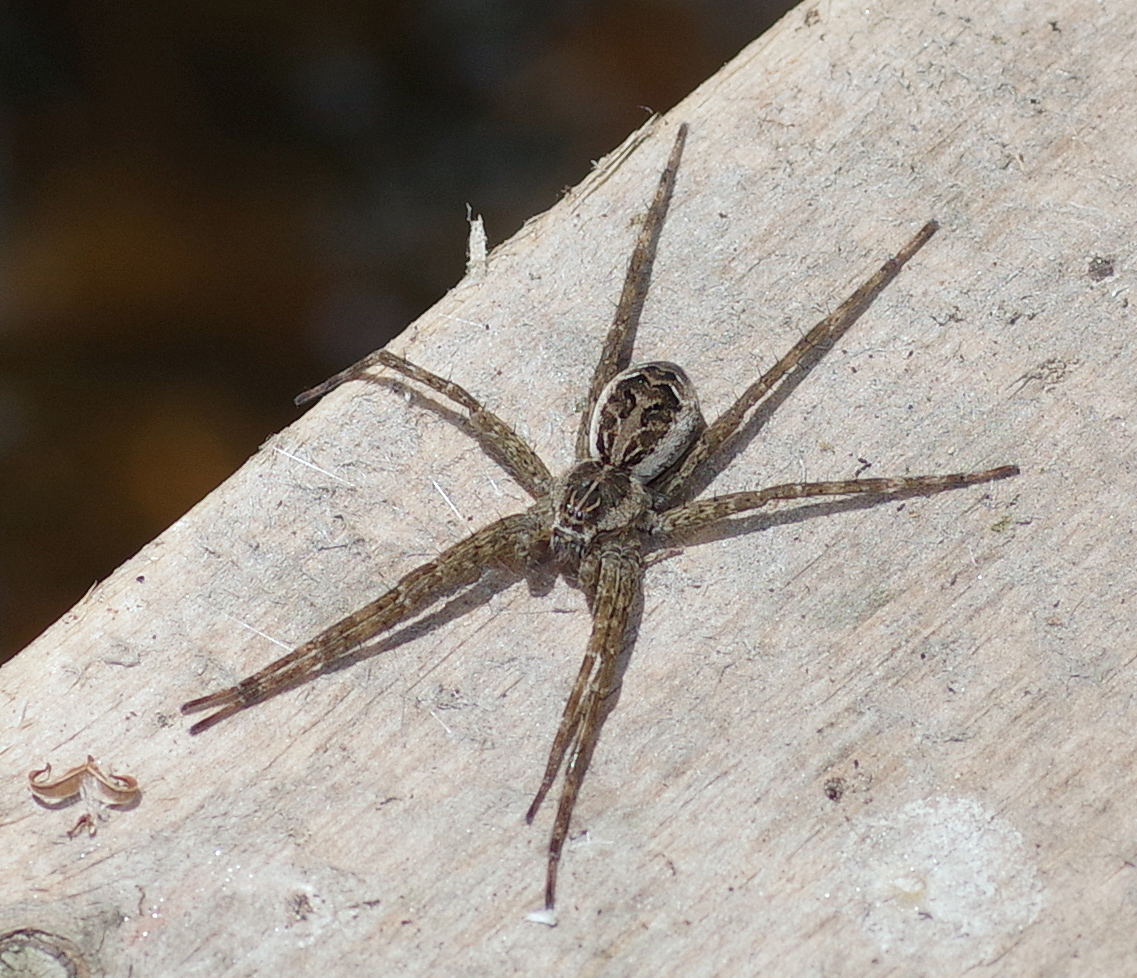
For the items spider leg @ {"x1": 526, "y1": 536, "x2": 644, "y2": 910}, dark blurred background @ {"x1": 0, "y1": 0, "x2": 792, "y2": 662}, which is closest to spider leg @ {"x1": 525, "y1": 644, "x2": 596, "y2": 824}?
spider leg @ {"x1": 526, "y1": 536, "x2": 644, "y2": 910}

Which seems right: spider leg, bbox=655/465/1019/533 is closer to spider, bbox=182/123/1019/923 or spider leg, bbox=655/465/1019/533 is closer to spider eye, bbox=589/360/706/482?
spider, bbox=182/123/1019/923

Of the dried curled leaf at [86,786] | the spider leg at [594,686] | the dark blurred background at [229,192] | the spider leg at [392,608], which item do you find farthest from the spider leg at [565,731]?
the dark blurred background at [229,192]

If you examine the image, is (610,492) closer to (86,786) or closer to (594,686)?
(594,686)

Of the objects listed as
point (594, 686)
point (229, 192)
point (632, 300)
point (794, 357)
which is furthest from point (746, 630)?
point (229, 192)

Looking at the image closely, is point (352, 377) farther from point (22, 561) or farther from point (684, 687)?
point (22, 561)

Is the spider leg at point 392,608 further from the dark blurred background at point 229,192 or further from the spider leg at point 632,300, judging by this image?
the dark blurred background at point 229,192

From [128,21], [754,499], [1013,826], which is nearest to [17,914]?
[754,499]

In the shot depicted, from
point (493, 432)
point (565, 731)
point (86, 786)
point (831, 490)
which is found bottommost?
point (565, 731)
